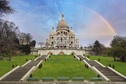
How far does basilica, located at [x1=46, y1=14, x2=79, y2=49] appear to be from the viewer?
258ft

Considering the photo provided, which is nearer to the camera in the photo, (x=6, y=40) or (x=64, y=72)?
(x=64, y=72)

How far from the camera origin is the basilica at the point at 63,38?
78750mm

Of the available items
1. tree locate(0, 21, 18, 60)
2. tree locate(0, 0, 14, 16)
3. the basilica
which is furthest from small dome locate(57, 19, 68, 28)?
tree locate(0, 0, 14, 16)

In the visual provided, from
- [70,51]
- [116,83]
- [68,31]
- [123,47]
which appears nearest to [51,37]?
[68,31]

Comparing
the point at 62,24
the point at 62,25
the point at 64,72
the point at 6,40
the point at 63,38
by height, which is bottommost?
the point at 64,72

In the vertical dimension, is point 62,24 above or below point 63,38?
above

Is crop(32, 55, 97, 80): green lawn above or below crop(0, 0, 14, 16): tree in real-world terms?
below

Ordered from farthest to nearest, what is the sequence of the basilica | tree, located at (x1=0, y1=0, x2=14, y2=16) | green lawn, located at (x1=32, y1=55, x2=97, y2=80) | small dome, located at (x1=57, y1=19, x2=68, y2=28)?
small dome, located at (x1=57, y1=19, x2=68, y2=28)
the basilica
green lawn, located at (x1=32, y1=55, x2=97, y2=80)
tree, located at (x1=0, y1=0, x2=14, y2=16)

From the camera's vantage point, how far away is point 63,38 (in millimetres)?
79562

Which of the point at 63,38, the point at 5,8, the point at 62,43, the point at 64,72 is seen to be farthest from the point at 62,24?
the point at 5,8

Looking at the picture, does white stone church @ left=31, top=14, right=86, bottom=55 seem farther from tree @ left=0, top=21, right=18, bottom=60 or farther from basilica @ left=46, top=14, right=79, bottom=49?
tree @ left=0, top=21, right=18, bottom=60

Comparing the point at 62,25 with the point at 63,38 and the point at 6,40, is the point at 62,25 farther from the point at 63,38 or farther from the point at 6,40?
the point at 6,40

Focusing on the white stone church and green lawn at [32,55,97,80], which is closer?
green lawn at [32,55,97,80]

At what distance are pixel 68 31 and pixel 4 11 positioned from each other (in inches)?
3104
